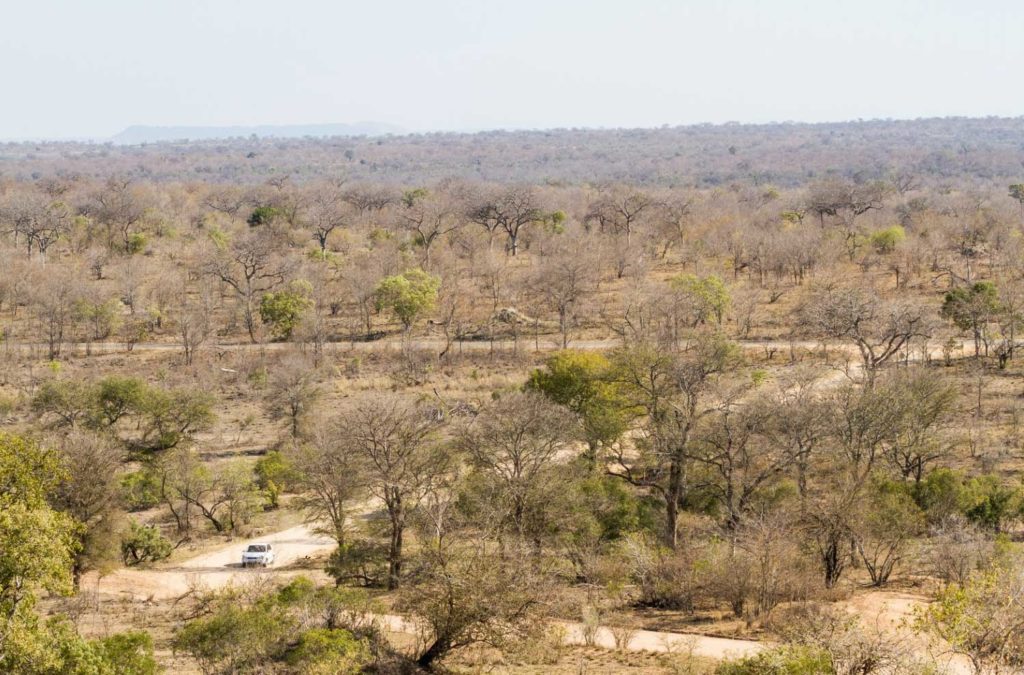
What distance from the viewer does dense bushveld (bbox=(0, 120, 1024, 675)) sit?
18.6 metres

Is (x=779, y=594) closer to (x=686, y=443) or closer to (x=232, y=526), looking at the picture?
(x=686, y=443)

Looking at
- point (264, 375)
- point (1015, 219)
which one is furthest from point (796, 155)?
point (264, 375)

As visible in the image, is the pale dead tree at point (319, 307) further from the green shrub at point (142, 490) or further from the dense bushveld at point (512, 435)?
the green shrub at point (142, 490)

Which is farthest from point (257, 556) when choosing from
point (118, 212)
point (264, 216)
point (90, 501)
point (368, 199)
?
point (368, 199)

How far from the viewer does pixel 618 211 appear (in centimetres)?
7912

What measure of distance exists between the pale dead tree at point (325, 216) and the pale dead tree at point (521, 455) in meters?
43.5

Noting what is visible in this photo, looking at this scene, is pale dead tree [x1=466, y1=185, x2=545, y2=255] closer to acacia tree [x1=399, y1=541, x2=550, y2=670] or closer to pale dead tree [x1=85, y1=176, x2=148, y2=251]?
pale dead tree [x1=85, y1=176, x2=148, y2=251]

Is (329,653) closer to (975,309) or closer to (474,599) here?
(474,599)

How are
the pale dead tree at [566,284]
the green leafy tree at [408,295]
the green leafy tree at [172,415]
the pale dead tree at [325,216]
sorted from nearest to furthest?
the green leafy tree at [172,415]
the green leafy tree at [408,295]
the pale dead tree at [566,284]
the pale dead tree at [325,216]

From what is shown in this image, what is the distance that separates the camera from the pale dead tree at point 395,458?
26.0 meters

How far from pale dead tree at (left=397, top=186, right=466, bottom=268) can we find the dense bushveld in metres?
0.47

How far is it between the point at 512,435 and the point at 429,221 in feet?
161

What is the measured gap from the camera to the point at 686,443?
2675 cm

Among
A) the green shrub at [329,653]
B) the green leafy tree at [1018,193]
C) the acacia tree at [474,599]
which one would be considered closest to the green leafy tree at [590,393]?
the acacia tree at [474,599]
